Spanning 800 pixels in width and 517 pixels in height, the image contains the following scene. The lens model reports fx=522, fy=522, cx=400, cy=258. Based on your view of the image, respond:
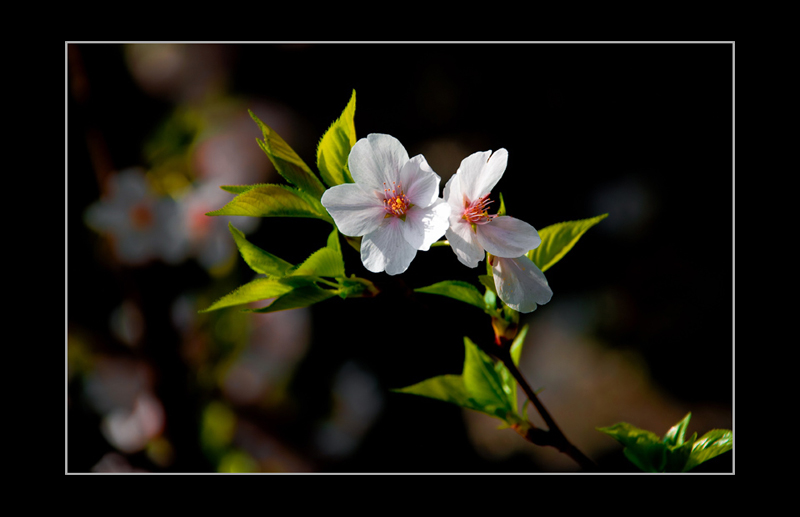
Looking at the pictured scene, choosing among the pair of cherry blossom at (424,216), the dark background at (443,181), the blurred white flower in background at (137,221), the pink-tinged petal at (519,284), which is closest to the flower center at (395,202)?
the pair of cherry blossom at (424,216)

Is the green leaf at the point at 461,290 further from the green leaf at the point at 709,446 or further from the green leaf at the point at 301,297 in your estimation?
the green leaf at the point at 709,446

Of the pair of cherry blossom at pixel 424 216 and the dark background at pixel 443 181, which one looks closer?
the pair of cherry blossom at pixel 424 216

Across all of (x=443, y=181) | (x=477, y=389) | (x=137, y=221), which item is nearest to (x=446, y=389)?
(x=477, y=389)

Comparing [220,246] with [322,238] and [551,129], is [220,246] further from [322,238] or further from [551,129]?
[551,129]

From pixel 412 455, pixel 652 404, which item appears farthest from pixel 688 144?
pixel 412 455

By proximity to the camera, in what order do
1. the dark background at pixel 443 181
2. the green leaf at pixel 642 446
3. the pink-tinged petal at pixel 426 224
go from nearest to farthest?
the pink-tinged petal at pixel 426 224 < the green leaf at pixel 642 446 < the dark background at pixel 443 181

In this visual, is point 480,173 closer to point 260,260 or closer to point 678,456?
point 260,260

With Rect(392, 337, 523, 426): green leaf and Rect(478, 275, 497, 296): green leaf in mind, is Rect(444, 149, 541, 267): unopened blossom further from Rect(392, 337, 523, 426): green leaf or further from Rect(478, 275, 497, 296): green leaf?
Rect(392, 337, 523, 426): green leaf
